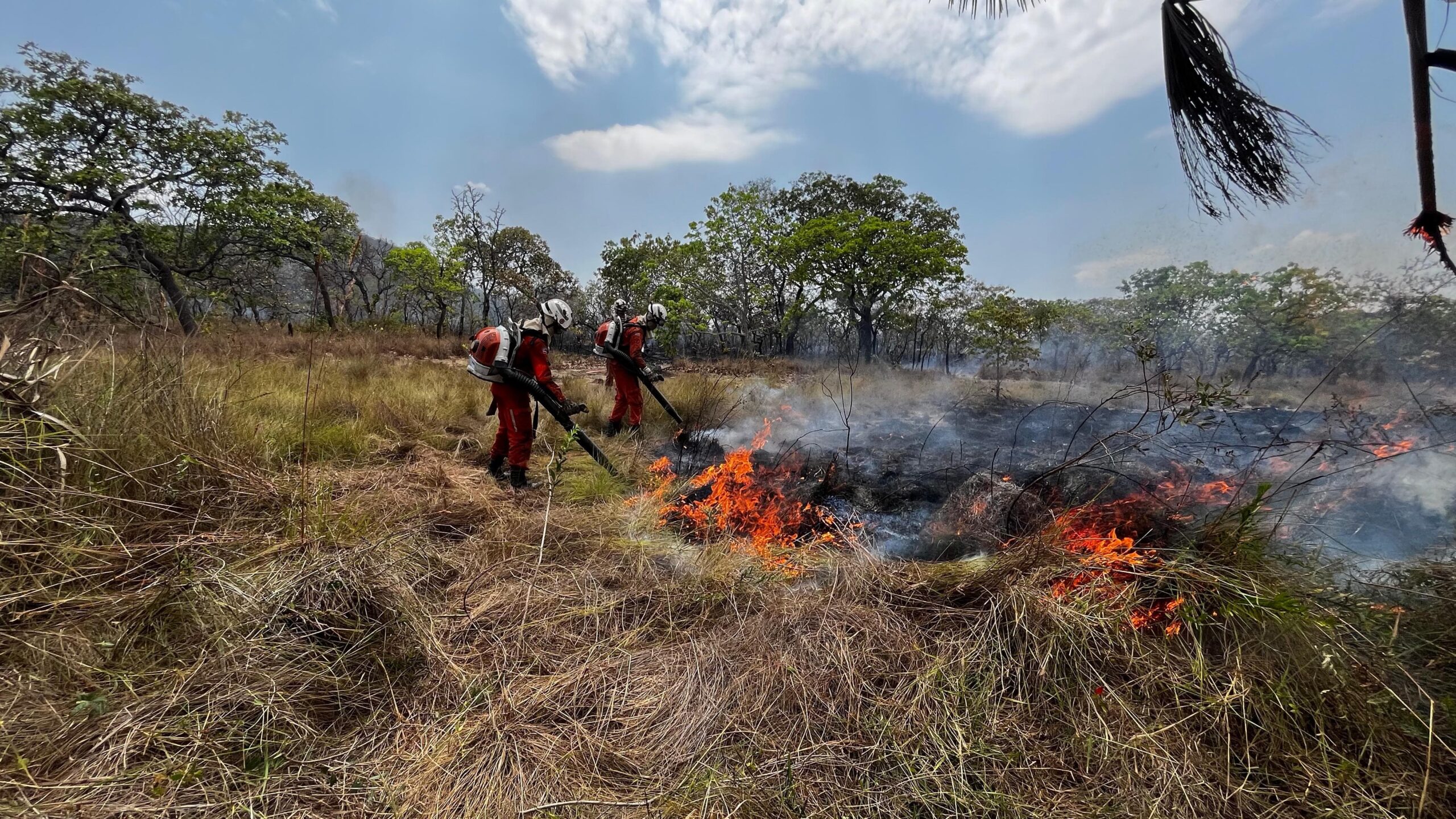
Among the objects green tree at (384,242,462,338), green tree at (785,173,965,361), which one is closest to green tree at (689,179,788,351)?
green tree at (785,173,965,361)

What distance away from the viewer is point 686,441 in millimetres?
7109

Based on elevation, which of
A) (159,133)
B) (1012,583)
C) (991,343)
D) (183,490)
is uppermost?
(159,133)

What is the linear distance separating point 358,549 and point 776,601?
224 centimetres

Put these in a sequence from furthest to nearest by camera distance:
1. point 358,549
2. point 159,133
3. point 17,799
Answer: point 159,133, point 358,549, point 17,799

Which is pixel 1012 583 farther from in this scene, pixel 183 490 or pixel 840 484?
pixel 183 490

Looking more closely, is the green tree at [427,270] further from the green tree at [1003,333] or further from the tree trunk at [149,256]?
the green tree at [1003,333]

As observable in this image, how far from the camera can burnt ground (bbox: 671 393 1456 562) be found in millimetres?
2965

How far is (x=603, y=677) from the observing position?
7.24ft

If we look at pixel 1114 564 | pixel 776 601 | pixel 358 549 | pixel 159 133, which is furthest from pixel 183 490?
pixel 159 133

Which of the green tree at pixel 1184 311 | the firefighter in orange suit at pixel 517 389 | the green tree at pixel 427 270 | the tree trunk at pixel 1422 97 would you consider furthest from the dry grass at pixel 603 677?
the green tree at pixel 427 270

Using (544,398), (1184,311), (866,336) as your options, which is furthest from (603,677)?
(866,336)

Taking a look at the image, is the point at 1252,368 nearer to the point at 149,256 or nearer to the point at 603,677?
the point at 603,677

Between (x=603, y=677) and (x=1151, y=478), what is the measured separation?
4.68m

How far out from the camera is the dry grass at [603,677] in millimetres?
1563
